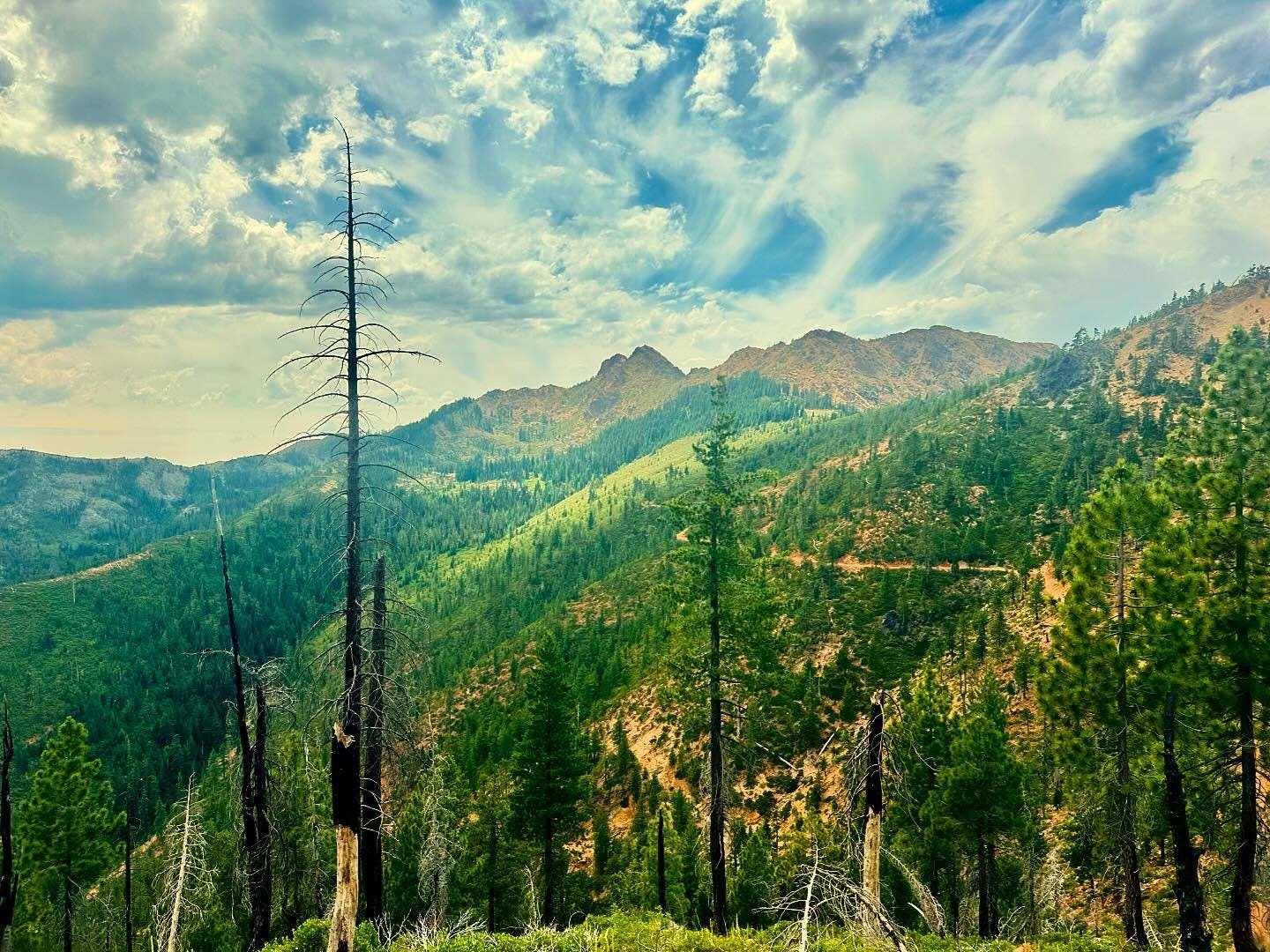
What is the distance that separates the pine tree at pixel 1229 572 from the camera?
11.9 metres

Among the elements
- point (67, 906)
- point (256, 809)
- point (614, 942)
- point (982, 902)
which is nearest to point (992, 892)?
point (982, 902)

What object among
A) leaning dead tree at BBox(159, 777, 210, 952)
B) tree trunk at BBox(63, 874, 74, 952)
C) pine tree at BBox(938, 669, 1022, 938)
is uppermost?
leaning dead tree at BBox(159, 777, 210, 952)

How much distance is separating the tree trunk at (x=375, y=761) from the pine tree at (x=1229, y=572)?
1619 centimetres

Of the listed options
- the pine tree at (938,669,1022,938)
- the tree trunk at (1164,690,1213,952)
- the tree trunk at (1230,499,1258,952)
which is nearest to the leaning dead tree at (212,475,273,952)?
the tree trunk at (1164,690,1213,952)

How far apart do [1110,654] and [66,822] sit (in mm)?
36384

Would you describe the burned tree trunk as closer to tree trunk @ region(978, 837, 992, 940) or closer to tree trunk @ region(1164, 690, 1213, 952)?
tree trunk @ region(1164, 690, 1213, 952)

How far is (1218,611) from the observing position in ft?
39.4

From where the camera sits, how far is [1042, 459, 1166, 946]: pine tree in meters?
14.2

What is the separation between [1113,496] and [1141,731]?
567cm

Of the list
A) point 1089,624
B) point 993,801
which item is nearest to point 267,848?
point 1089,624

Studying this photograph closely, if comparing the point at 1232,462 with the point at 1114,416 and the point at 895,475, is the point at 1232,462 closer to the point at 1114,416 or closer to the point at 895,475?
the point at 895,475

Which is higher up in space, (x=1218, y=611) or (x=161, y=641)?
(x=1218, y=611)

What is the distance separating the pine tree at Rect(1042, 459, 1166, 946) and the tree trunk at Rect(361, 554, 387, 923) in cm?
1637

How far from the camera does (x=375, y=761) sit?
493 inches
